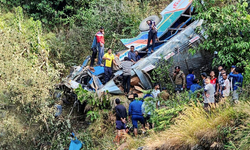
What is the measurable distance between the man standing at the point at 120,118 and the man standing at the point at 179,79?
9.13 feet

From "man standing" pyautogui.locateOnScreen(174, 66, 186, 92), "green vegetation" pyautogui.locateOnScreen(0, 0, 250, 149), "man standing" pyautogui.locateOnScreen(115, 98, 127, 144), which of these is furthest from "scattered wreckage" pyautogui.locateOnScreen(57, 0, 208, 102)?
"man standing" pyautogui.locateOnScreen(115, 98, 127, 144)

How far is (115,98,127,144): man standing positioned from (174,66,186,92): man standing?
2.78 metres

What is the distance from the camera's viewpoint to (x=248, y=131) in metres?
8.87

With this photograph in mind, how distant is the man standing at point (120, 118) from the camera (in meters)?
12.3

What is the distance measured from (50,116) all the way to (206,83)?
5758mm

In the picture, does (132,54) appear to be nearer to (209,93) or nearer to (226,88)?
(226,88)

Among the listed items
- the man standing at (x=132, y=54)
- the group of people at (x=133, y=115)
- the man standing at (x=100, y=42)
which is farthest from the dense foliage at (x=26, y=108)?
the man standing at (x=132, y=54)

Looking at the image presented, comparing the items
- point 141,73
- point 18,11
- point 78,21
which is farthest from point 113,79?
point 78,21

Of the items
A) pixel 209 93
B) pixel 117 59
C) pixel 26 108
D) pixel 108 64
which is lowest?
pixel 26 108

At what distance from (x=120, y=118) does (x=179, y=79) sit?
123 inches

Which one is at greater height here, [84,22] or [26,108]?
[84,22]

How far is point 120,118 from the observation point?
1239 cm

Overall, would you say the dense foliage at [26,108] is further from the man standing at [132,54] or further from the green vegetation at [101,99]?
the man standing at [132,54]

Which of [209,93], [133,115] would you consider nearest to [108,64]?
[133,115]
